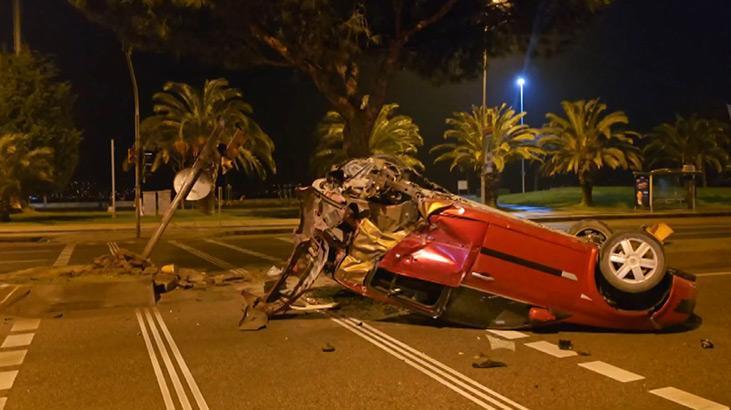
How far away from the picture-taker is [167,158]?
38750 millimetres

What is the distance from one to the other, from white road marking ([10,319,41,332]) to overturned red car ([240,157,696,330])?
8.77 feet

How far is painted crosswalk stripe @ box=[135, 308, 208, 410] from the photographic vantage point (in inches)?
208

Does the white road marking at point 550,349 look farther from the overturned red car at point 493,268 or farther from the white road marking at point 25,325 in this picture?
the white road marking at point 25,325

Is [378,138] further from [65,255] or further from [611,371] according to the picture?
[611,371]

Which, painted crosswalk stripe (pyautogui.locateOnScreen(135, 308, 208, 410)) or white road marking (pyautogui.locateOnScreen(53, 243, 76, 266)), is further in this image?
white road marking (pyautogui.locateOnScreen(53, 243, 76, 266))

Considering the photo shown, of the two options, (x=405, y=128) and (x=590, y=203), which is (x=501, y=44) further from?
(x=590, y=203)

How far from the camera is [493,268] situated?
23.0ft

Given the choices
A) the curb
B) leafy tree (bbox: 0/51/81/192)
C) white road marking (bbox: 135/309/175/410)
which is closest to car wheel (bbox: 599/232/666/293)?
white road marking (bbox: 135/309/175/410)

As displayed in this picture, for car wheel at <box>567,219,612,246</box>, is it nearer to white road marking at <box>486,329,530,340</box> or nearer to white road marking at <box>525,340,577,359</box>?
white road marking at <box>486,329,530,340</box>

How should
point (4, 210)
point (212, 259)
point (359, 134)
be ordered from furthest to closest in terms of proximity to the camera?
point (4, 210) < point (359, 134) < point (212, 259)

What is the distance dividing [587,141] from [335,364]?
39.6 metres

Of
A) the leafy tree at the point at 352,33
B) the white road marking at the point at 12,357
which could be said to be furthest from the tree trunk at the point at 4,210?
the white road marking at the point at 12,357

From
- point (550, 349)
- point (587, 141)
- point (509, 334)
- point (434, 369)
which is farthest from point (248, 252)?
point (587, 141)

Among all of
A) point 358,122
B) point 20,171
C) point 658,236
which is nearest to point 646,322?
point 658,236
